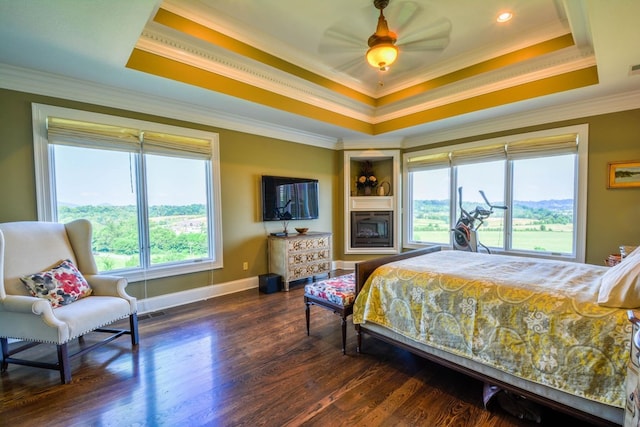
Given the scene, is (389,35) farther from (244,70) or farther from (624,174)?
(624,174)

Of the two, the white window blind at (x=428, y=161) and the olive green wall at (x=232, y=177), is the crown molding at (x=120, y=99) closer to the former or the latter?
the olive green wall at (x=232, y=177)

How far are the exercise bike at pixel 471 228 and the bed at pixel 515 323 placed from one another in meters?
1.74

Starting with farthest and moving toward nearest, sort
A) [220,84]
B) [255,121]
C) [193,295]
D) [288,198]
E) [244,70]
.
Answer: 1. [288,198]
2. [255,121]
3. [193,295]
4. [244,70]
5. [220,84]

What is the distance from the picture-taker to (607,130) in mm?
3391

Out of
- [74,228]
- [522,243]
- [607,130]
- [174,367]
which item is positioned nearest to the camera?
[174,367]

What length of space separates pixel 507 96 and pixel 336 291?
3300mm

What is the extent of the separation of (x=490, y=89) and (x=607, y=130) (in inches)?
58.1

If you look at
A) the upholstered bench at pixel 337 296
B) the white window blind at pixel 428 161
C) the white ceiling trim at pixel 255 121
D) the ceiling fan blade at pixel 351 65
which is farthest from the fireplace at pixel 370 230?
the upholstered bench at pixel 337 296

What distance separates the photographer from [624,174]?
10.8 feet

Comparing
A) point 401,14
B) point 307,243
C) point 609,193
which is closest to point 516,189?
point 609,193

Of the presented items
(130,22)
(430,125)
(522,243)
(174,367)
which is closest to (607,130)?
(522,243)

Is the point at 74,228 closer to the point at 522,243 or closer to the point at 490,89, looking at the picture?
the point at 490,89

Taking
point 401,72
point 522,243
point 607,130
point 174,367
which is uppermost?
point 401,72

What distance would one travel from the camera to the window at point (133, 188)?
2.87 m
